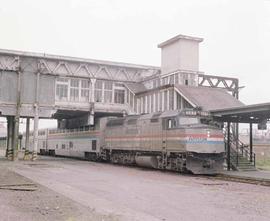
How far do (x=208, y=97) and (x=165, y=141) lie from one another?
338 inches

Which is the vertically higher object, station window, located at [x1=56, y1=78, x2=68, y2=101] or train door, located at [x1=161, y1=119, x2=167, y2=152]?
station window, located at [x1=56, y1=78, x2=68, y2=101]

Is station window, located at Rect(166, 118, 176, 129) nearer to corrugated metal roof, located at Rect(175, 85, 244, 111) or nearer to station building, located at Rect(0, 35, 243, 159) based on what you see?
corrugated metal roof, located at Rect(175, 85, 244, 111)

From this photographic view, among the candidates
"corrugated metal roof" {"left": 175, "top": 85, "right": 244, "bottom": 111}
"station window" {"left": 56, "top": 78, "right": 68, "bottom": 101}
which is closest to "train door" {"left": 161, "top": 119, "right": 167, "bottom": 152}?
"corrugated metal roof" {"left": 175, "top": 85, "right": 244, "bottom": 111}

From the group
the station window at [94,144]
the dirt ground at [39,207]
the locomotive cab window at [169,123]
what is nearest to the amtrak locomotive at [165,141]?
the locomotive cab window at [169,123]

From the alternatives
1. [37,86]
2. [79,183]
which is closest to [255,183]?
[79,183]

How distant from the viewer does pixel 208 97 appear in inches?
1383

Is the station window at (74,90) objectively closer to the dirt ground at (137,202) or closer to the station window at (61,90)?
the station window at (61,90)

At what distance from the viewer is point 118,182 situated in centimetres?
2062

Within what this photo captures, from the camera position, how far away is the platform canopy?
24.2m

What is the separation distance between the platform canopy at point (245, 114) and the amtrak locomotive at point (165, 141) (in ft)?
3.14

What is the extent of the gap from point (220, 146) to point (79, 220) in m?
16.7

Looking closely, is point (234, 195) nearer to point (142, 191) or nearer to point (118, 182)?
point (142, 191)

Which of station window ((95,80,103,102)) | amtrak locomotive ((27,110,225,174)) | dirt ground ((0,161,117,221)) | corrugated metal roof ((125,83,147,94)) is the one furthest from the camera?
station window ((95,80,103,102))

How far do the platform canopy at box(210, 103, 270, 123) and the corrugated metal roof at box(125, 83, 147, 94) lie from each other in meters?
16.5
